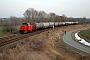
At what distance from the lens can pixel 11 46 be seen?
63.9ft

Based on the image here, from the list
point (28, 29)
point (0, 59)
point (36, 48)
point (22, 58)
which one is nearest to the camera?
point (0, 59)

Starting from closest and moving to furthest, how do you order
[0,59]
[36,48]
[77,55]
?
[0,59] → [36,48] → [77,55]

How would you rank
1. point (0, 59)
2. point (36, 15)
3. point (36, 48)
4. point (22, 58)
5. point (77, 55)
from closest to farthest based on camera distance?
point (0, 59) → point (22, 58) → point (36, 48) → point (77, 55) → point (36, 15)

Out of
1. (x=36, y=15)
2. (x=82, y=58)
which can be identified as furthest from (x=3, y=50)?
(x=36, y=15)

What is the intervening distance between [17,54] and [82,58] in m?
13.4

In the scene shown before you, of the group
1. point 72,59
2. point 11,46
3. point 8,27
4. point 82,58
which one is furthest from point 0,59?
point 8,27

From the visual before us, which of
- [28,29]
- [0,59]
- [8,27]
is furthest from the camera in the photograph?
[8,27]

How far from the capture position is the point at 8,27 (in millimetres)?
55719

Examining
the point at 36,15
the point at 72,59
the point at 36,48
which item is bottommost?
the point at 72,59

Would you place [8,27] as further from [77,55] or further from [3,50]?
[3,50]

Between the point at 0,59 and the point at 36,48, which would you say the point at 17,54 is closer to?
the point at 0,59

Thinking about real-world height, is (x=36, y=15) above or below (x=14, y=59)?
above

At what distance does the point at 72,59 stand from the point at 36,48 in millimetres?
7109

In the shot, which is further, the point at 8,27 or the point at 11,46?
A: the point at 8,27
